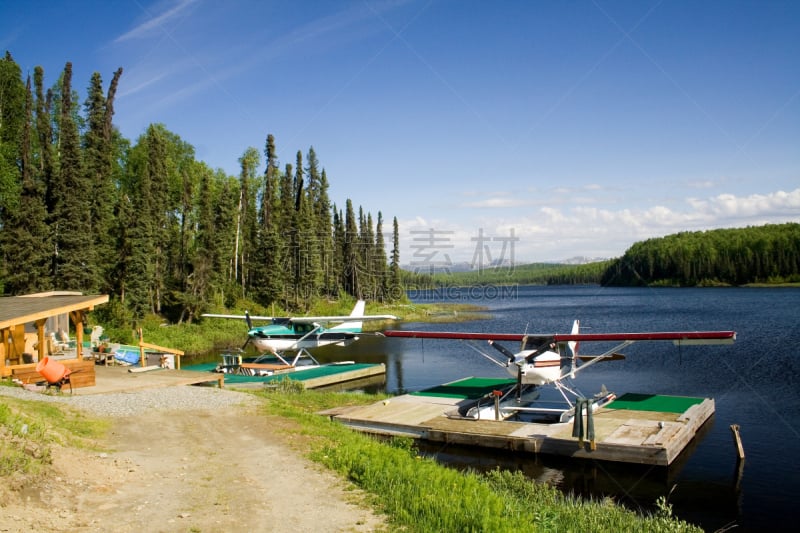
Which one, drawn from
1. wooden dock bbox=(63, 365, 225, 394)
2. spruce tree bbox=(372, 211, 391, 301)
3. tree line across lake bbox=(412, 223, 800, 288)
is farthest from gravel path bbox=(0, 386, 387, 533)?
tree line across lake bbox=(412, 223, 800, 288)

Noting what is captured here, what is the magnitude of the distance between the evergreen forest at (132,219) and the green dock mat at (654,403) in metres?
24.7

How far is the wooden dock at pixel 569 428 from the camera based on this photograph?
37.2 ft

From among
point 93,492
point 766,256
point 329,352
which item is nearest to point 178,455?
point 93,492

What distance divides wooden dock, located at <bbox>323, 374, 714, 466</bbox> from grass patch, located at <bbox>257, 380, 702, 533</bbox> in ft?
7.05

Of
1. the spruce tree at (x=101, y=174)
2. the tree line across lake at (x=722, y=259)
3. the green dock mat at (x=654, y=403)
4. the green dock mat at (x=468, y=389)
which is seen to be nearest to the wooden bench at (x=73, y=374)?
the green dock mat at (x=468, y=389)

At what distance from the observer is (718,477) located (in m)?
11.1

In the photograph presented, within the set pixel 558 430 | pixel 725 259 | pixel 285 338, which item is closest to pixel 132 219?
pixel 285 338

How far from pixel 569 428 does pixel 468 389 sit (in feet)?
17.7

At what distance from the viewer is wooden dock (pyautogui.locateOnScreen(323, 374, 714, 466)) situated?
11328 millimetres

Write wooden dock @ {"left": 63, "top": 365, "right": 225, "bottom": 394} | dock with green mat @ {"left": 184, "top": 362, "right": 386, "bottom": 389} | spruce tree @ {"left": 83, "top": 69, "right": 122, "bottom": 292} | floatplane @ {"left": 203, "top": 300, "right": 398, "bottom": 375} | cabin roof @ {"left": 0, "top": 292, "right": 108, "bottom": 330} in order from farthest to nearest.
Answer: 1. spruce tree @ {"left": 83, "top": 69, "right": 122, "bottom": 292}
2. floatplane @ {"left": 203, "top": 300, "right": 398, "bottom": 375}
3. dock with green mat @ {"left": 184, "top": 362, "right": 386, "bottom": 389}
4. wooden dock @ {"left": 63, "top": 365, "right": 225, "bottom": 394}
5. cabin roof @ {"left": 0, "top": 292, "right": 108, "bottom": 330}

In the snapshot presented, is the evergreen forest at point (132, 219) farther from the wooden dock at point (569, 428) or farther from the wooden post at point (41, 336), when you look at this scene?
the wooden dock at point (569, 428)

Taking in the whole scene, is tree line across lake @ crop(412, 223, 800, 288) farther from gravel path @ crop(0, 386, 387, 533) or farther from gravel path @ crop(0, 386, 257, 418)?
gravel path @ crop(0, 386, 387, 533)

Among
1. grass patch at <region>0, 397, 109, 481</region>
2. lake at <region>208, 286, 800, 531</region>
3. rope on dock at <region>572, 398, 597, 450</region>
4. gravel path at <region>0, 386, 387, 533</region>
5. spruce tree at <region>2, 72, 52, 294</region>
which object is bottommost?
lake at <region>208, 286, 800, 531</region>

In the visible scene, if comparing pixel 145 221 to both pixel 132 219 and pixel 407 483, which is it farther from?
pixel 407 483
